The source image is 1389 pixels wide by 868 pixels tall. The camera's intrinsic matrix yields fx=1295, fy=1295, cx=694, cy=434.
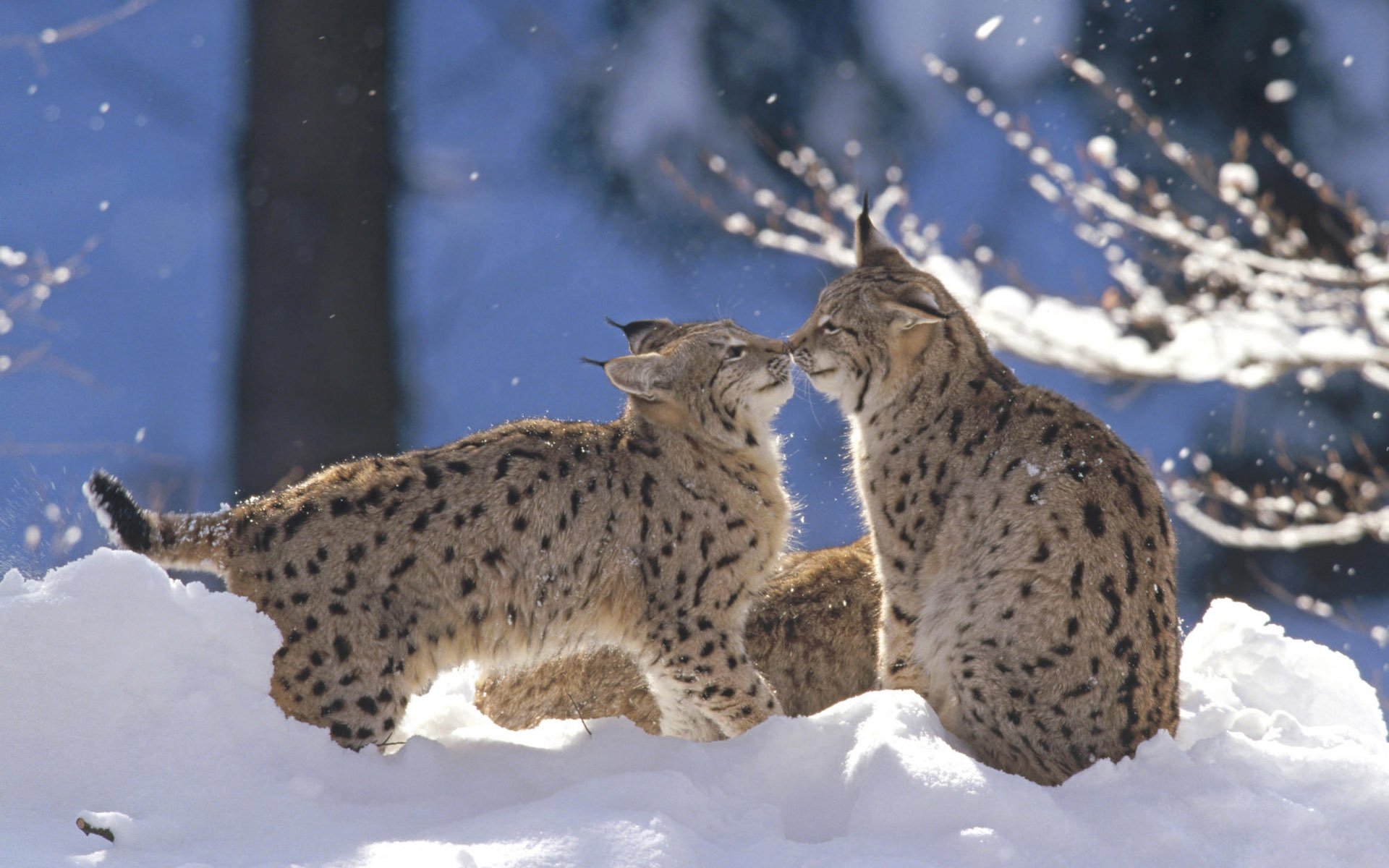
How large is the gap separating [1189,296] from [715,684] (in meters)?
6.16

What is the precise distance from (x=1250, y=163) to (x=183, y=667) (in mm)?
9212

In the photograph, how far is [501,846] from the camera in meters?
3.41

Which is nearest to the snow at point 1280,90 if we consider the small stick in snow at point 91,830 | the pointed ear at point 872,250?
the pointed ear at point 872,250

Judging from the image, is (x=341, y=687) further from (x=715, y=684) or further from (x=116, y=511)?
(x=715, y=684)

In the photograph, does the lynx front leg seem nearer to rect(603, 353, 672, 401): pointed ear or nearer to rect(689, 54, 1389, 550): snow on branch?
rect(603, 353, 672, 401): pointed ear

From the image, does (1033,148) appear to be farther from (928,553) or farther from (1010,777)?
(1010,777)

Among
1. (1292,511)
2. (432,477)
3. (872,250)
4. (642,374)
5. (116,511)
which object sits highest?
(872,250)

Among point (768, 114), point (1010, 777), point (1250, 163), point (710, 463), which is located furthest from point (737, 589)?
point (1250, 163)

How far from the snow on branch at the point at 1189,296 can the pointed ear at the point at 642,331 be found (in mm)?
2485

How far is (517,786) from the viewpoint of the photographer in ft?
13.1

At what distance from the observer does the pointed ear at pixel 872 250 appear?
19.5ft

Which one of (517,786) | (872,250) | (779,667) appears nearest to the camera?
(517,786)

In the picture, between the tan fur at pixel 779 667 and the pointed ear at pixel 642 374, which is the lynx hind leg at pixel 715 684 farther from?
the pointed ear at pixel 642 374

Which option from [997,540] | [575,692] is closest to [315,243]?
[575,692]
